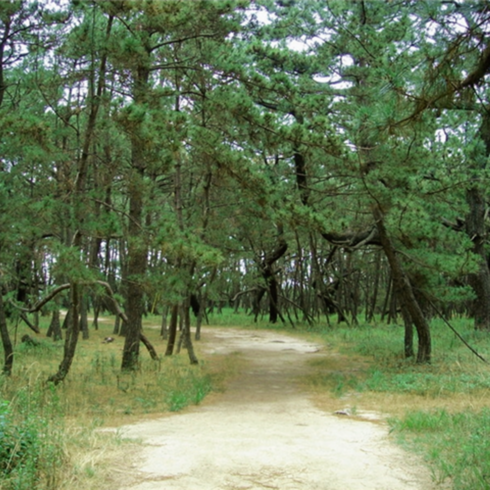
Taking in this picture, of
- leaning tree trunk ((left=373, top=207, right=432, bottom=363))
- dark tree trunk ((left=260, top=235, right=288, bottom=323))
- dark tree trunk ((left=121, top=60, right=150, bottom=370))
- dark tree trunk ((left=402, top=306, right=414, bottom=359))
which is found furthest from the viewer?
dark tree trunk ((left=260, top=235, right=288, bottom=323))

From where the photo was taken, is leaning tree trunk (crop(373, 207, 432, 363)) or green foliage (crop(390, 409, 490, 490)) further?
leaning tree trunk (crop(373, 207, 432, 363))

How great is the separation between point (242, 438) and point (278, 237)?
14.8 meters

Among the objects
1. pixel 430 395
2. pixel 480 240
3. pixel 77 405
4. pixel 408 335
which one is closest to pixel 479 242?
pixel 480 240

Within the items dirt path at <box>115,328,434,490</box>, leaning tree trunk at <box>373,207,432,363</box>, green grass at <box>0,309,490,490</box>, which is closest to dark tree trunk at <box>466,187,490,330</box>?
green grass at <box>0,309,490,490</box>

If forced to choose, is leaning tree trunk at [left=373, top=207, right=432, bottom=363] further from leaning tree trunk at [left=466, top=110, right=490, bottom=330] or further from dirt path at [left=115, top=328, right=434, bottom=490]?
leaning tree trunk at [left=466, top=110, right=490, bottom=330]

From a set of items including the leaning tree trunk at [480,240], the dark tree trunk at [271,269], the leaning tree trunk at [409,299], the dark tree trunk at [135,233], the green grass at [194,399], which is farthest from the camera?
Result: the dark tree trunk at [271,269]

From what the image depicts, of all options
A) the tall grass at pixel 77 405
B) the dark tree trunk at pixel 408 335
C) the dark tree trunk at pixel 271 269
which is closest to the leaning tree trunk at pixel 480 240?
the dark tree trunk at pixel 408 335

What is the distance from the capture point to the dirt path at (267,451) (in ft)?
14.0

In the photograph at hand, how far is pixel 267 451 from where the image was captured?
5.13 meters

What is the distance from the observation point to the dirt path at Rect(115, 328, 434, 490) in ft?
14.0

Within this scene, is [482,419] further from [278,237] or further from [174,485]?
[278,237]

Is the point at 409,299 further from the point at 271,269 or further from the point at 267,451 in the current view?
the point at 271,269

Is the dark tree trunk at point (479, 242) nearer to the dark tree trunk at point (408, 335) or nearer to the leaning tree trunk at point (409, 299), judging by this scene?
the dark tree trunk at point (408, 335)

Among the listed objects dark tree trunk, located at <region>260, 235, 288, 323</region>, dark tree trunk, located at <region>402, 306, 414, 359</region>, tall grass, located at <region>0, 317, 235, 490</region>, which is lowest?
tall grass, located at <region>0, 317, 235, 490</region>
